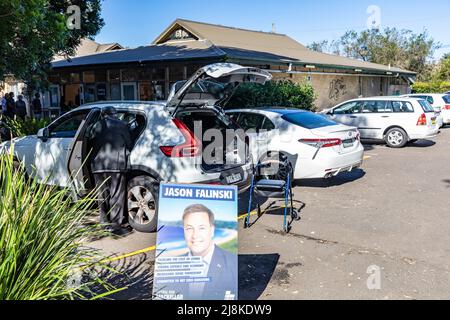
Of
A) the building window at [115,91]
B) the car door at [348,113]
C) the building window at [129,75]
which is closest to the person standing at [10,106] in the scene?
the building window at [115,91]

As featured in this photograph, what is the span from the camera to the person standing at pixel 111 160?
18.6 ft

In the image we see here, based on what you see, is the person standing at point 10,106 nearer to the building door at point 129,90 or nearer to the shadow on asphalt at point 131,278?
the building door at point 129,90

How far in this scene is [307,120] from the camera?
8.50 metres

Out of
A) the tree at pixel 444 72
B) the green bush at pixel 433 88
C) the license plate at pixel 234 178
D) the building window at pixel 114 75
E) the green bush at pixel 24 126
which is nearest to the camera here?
the license plate at pixel 234 178

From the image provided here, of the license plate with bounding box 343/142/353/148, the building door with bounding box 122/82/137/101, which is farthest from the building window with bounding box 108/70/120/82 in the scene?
the license plate with bounding box 343/142/353/148

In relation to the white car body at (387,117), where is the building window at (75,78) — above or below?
above

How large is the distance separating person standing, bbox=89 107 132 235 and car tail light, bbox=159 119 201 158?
0.57 metres

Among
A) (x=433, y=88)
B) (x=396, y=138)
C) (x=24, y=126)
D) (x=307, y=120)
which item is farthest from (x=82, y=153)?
(x=433, y=88)

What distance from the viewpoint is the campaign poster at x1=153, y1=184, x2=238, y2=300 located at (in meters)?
3.46

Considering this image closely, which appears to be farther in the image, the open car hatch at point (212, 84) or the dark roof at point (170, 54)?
the dark roof at point (170, 54)

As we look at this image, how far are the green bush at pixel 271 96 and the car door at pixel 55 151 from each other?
6.96 metres

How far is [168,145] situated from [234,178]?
1.15 m

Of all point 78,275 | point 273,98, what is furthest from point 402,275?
point 273,98
